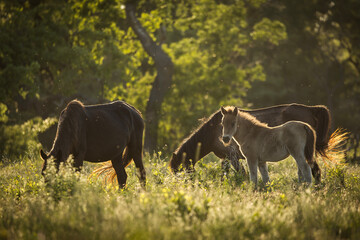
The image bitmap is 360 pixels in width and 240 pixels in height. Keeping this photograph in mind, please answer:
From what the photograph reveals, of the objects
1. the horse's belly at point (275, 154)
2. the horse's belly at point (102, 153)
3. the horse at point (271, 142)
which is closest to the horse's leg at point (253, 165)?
the horse at point (271, 142)

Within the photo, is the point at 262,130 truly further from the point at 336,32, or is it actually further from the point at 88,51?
the point at 336,32

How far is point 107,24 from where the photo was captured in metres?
20.5

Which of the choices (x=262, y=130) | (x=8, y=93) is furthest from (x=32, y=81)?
(x=262, y=130)

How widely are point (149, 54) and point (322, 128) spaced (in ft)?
41.5

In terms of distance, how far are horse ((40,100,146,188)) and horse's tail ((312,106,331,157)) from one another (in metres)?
4.46

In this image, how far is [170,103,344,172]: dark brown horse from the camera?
978cm

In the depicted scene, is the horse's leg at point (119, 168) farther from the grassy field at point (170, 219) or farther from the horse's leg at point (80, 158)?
the grassy field at point (170, 219)

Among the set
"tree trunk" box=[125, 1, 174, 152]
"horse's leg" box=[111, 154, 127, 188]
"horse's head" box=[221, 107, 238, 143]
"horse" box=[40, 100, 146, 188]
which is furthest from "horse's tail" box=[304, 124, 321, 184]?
"tree trunk" box=[125, 1, 174, 152]

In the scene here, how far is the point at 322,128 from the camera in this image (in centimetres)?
998

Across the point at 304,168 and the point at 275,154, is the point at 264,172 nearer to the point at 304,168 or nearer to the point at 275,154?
the point at 275,154

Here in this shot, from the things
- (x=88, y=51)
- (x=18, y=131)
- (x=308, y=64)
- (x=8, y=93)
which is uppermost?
(x=88, y=51)

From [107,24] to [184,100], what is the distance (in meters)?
6.02

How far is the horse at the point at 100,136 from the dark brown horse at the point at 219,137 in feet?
3.79

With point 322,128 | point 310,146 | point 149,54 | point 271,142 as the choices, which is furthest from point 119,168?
point 149,54
